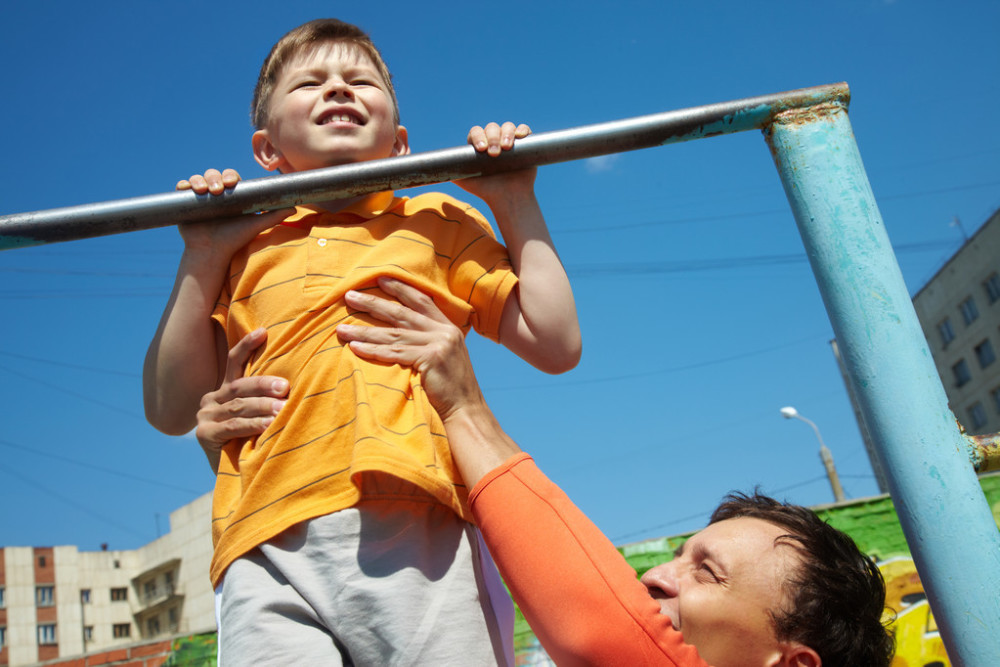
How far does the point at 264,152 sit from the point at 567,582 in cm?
122

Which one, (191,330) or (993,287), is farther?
(993,287)

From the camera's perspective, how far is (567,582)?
1.17 meters

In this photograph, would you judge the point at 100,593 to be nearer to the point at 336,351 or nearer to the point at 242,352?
the point at 242,352

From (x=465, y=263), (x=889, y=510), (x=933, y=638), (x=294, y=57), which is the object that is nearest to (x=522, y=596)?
(x=465, y=263)

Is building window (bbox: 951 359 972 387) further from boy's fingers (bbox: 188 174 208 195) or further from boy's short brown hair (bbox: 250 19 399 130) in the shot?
boy's fingers (bbox: 188 174 208 195)

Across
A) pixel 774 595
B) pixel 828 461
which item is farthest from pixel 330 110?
pixel 828 461

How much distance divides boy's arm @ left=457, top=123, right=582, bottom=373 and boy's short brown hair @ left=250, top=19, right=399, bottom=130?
429 mm

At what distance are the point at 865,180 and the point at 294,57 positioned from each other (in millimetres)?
1189

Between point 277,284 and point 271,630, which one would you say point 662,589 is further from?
point 277,284

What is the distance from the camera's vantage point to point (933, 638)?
4113mm

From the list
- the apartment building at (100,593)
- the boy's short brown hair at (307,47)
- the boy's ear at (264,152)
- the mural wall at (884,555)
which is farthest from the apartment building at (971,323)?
the apartment building at (100,593)

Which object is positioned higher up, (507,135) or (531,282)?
(507,135)

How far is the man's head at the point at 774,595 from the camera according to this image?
1.42m

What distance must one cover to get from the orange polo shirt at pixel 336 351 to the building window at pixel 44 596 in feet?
151
